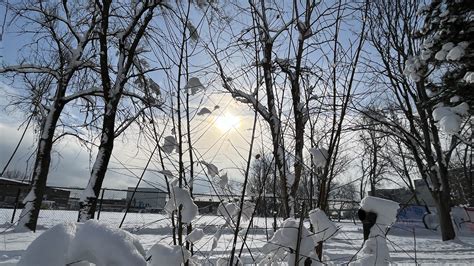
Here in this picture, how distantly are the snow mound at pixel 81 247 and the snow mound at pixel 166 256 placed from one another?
0.31 metres

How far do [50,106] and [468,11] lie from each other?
12800mm

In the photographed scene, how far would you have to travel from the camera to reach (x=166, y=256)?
4.39 feet

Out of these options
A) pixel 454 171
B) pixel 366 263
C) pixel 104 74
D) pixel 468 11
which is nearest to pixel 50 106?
pixel 104 74

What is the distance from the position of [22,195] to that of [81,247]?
16358 millimetres

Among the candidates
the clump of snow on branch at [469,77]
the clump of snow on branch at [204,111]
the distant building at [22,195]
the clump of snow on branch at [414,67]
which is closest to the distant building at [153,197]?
the clump of snow on branch at [204,111]

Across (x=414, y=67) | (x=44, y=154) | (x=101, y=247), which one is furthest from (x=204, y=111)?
(x=414, y=67)

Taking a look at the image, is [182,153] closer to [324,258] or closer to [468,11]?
[324,258]

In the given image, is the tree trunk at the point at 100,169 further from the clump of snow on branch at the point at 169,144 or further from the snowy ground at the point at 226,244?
the clump of snow on branch at the point at 169,144

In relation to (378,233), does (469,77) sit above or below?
above

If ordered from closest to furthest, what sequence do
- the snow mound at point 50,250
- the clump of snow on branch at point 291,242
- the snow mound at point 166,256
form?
the snow mound at point 50,250 < the snow mound at point 166,256 < the clump of snow on branch at point 291,242

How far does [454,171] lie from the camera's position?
32.3 metres

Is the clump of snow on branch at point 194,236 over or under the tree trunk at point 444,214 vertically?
under

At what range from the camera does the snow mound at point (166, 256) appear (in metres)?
1.33

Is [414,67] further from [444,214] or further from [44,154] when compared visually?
[44,154]
